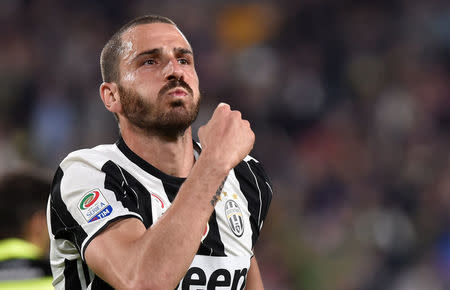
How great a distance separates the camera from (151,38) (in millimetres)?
2836

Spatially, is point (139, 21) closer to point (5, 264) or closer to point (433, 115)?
point (5, 264)

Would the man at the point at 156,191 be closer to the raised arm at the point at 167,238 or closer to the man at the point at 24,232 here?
the raised arm at the point at 167,238

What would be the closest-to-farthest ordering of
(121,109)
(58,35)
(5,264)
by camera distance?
1. (121,109)
2. (5,264)
3. (58,35)

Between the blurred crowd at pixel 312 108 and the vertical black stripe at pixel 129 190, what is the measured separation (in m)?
4.35

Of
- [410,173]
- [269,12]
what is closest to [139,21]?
[410,173]

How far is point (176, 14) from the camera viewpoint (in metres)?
10.2

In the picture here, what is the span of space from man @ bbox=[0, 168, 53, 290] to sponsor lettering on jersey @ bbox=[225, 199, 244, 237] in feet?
3.11

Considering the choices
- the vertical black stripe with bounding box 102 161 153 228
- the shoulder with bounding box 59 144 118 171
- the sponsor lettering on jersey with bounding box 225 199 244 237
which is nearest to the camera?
the vertical black stripe with bounding box 102 161 153 228

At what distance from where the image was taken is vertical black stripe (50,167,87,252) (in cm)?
246

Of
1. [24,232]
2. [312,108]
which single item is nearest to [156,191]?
[24,232]

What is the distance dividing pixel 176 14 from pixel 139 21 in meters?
7.39

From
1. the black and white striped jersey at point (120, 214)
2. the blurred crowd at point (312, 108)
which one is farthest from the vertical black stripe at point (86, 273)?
Answer: the blurred crowd at point (312, 108)

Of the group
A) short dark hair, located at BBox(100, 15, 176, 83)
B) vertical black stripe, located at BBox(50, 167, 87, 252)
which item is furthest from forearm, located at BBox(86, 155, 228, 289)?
short dark hair, located at BBox(100, 15, 176, 83)

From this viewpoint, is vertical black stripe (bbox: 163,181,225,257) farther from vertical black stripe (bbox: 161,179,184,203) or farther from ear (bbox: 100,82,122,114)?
ear (bbox: 100,82,122,114)
